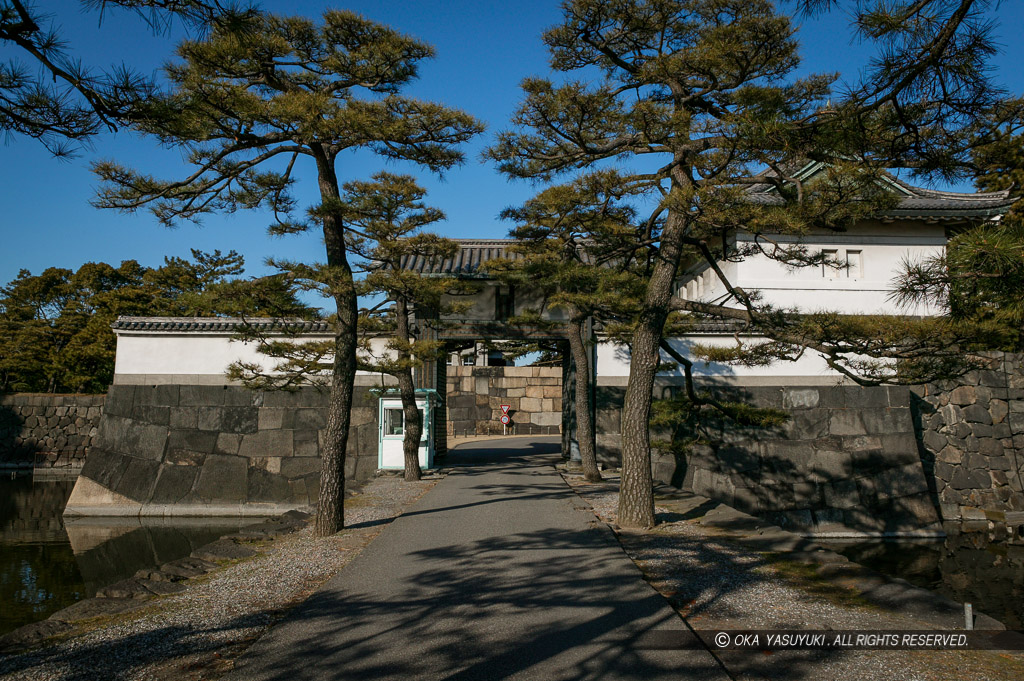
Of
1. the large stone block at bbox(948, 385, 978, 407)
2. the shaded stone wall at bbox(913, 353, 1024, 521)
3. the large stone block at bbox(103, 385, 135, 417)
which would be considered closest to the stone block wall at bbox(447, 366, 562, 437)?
the large stone block at bbox(103, 385, 135, 417)

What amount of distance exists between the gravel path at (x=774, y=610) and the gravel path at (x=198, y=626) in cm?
244

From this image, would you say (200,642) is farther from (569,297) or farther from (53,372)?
(53,372)

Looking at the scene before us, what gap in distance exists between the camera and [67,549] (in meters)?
8.57

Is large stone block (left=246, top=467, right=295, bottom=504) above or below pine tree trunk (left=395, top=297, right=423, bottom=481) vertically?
below

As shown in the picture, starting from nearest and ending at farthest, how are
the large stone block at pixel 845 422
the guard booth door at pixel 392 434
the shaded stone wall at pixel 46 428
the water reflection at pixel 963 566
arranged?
the water reflection at pixel 963 566, the large stone block at pixel 845 422, the guard booth door at pixel 392 434, the shaded stone wall at pixel 46 428

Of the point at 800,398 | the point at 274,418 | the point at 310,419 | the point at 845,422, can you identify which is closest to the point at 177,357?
the point at 274,418

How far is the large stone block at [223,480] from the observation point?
11.4 m

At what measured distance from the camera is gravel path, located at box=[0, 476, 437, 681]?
3059 mm

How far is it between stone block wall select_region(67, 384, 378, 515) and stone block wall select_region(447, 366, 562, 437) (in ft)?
38.9

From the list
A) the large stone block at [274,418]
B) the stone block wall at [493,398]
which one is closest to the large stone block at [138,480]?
the large stone block at [274,418]

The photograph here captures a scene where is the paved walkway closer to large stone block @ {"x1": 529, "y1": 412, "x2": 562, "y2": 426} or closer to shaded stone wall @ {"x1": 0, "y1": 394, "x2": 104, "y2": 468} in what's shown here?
shaded stone wall @ {"x1": 0, "y1": 394, "x2": 104, "y2": 468}

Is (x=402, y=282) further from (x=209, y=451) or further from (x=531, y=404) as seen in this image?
(x=531, y=404)

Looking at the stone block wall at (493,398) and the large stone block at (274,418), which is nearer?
the large stone block at (274,418)

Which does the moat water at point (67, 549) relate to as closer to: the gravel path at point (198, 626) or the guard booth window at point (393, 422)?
the gravel path at point (198, 626)
